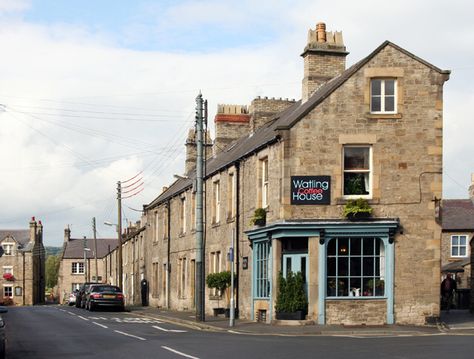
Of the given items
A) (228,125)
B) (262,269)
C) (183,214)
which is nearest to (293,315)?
(262,269)

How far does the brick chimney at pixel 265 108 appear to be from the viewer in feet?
135

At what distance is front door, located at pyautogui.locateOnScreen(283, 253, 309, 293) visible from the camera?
29328mm

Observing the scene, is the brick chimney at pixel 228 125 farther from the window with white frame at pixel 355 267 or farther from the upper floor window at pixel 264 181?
the window with white frame at pixel 355 267

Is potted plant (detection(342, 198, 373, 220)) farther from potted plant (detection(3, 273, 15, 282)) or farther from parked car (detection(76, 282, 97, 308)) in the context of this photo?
potted plant (detection(3, 273, 15, 282))

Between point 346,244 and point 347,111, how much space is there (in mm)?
4723

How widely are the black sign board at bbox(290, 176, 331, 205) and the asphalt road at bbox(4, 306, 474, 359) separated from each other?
6.17 metres

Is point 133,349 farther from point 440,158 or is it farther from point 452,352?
point 440,158

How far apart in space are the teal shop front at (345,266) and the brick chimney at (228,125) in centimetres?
1844

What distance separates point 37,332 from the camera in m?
26.5

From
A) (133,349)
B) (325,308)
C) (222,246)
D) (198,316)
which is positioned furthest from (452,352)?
(222,246)

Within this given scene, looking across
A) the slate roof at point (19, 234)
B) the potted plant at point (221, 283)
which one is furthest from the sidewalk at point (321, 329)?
the slate roof at point (19, 234)

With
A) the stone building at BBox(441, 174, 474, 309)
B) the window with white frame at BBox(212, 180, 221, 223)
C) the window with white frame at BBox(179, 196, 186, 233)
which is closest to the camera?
the window with white frame at BBox(212, 180, 221, 223)

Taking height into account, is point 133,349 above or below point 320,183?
below

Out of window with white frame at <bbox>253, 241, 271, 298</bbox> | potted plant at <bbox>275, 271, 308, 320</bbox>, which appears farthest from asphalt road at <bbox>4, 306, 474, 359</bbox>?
window with white frame at <bbox>253, 241, 271, 298</bbox>
